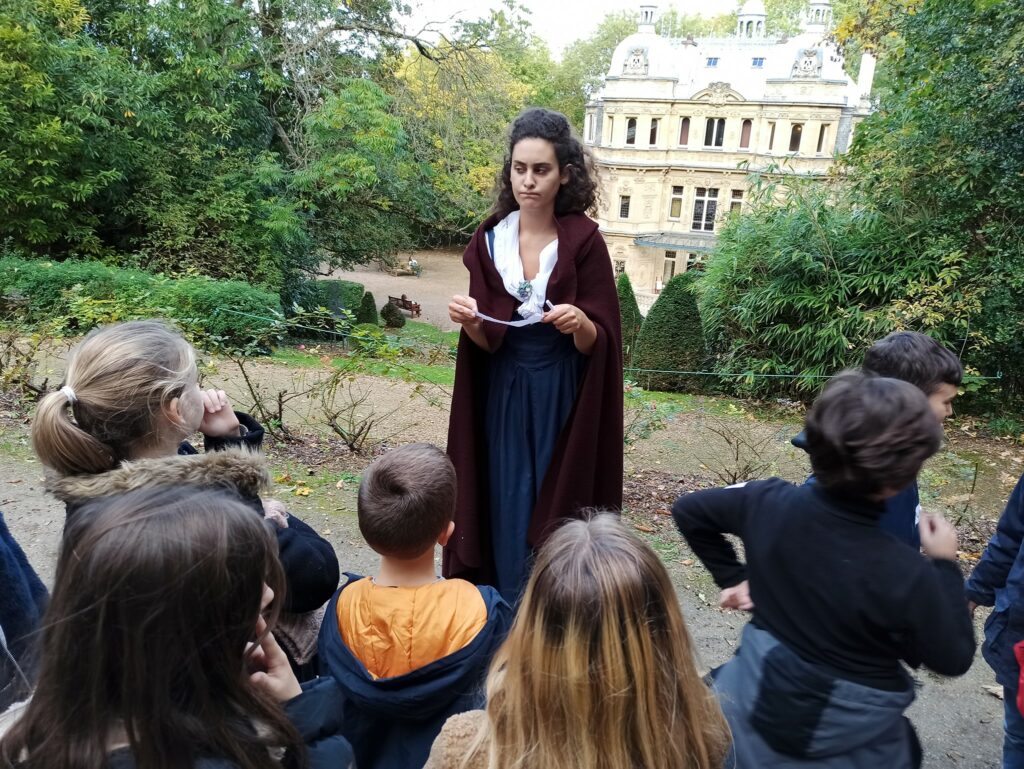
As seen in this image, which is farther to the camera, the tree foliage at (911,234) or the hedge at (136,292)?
the hedge at (136,292)

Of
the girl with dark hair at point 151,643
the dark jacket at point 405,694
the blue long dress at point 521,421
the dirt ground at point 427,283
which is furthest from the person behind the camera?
the dirt ground at point 427,283

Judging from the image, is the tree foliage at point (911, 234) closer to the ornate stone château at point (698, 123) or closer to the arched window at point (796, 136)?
the ornate stone château at point (698, 123)

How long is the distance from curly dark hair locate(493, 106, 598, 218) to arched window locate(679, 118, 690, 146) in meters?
39.6

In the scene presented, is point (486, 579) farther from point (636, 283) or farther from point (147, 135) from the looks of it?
point (636, 283)

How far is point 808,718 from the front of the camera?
5.02 ft

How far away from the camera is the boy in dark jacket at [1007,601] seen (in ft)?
6.42

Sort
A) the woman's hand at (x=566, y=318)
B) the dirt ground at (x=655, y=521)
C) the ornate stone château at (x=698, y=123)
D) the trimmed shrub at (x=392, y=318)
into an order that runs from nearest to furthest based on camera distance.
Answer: the woman's hand at (x=566, y=318) → the dirt ground at (x=655, y=521) → the trimmed shrub at (x=392, y=318) → the ornate stone château at (x=698, y=123)

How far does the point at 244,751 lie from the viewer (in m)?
1.19

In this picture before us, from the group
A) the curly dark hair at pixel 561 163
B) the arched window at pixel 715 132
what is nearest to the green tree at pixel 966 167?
the curly dark hair at pixel 561 163

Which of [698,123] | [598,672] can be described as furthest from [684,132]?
[598,672]

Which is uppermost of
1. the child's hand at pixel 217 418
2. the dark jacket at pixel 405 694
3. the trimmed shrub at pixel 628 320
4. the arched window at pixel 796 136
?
the arched window at pixel 796 136

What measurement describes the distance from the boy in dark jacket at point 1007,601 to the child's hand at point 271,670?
1.87m

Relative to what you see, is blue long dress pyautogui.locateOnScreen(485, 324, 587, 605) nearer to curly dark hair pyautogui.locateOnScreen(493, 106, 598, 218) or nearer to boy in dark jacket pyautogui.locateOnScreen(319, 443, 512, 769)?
curly dark hair pyautogui.locateOnScreen(493, 106, 598, 218)

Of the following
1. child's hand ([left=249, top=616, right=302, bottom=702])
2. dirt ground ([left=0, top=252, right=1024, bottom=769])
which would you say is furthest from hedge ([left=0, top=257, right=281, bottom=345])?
child's hand ([left=249, top=616, right=302, bottom=702])
